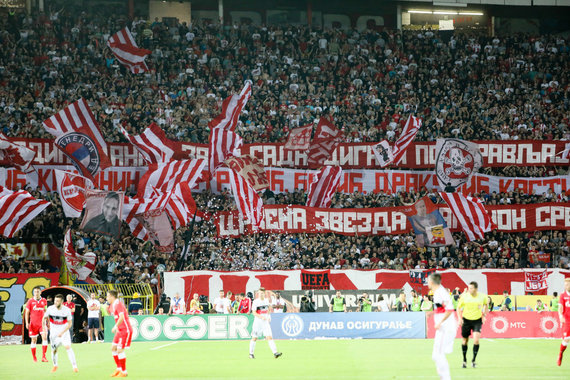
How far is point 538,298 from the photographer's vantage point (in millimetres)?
35875

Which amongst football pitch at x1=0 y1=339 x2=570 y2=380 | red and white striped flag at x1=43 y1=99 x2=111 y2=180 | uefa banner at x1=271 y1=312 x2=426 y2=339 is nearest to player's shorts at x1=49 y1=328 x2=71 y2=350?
football pitch at x1=0 y1=339 x2=570 y2=380

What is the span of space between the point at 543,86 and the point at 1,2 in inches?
1526

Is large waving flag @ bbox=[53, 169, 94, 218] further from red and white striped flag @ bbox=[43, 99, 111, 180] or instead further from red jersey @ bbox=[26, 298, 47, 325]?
red jersey @ bbox=[26, 298, 47, 325]

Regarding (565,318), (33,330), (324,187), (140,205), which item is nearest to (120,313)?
(33,330)

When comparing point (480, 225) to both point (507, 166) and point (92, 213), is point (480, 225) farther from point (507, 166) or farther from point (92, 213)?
point (92, 213)

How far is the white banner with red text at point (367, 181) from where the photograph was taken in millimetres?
41031

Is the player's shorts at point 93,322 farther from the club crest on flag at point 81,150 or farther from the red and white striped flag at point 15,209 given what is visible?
the club crest on flag at point 81,150

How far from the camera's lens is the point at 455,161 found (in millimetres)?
39844

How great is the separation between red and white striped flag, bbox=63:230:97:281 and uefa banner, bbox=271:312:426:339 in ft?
29.2

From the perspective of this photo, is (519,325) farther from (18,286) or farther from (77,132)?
(18,286)

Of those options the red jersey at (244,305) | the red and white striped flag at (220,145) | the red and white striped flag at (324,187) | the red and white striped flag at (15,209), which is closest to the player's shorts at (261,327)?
the red jersey at (244,305)

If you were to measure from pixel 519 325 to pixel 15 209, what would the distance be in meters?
21.9

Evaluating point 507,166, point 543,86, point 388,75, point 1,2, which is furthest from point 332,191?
point 1,2

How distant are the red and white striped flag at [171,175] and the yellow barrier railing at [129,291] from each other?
4469mm
